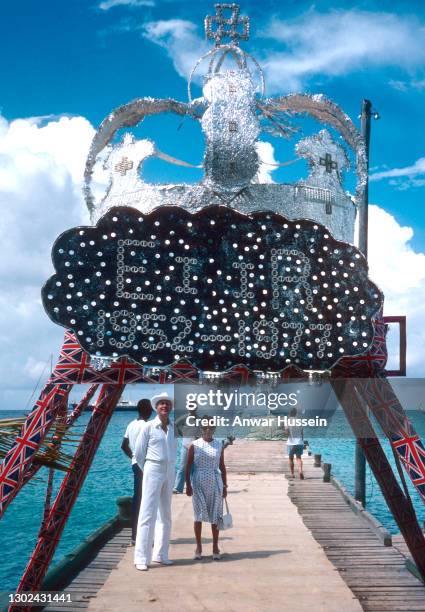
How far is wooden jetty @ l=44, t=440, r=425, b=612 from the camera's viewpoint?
7.72 m

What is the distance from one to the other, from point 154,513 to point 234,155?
14.7ft

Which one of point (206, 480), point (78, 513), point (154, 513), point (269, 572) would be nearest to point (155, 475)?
point (154, 513)

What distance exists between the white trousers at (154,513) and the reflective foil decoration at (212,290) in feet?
5.54

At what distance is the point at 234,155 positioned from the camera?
848 centimetres

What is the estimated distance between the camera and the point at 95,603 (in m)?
7.63

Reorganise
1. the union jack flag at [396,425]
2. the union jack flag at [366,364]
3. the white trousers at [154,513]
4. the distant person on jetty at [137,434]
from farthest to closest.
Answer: the distant person on jetty at [137,434] < the white trousers at [154,513] < the union jack flag at [366,364] < the union jack flag at [396,425]

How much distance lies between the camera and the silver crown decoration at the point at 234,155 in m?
8.52

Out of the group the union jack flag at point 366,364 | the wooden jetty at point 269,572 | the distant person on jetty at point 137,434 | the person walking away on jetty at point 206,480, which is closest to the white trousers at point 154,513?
the wooden jetty at point 269,572

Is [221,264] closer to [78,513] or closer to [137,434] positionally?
[137,434]

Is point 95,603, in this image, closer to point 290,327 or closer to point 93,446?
point 93,446

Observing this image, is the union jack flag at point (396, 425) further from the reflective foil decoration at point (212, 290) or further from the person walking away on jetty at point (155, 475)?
the person walking away on jetty at point (155, 475)

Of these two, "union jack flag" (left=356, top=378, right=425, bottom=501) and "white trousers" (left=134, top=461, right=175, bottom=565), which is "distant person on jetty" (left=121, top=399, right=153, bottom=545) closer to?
"white trousers" (left=134, top=461, right=175, bottom=565)

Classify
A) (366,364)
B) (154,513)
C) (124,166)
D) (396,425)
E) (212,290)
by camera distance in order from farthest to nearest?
1. (124,166)
2. (154,513)
3. (366,364)
4. (396,425)
5. (212,290)

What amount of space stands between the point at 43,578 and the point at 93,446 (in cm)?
171
